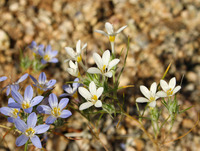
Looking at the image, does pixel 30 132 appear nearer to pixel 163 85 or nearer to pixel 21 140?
pixel 21 140

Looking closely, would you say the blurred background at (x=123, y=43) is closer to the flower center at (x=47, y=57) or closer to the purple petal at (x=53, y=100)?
the flower center at (x=47, y=57)

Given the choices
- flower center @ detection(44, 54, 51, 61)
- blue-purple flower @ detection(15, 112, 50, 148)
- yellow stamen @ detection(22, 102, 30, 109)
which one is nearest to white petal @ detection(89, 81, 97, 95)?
blue-purple flower @ detection(15, 112, 50, 148)

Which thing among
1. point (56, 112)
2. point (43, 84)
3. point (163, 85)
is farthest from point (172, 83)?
point (43, 84)

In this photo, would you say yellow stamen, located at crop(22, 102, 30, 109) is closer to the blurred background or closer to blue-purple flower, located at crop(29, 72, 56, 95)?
blue-purple flower, located at crop(29, 72, 56, 95)

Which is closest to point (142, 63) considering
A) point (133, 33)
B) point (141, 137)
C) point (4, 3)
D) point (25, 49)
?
point (133, 33)

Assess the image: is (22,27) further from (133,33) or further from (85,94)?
(85,94)

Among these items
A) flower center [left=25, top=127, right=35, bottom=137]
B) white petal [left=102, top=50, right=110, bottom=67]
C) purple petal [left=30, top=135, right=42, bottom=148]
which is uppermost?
white petal [left=102, top=50, right=110, bottom=67]
